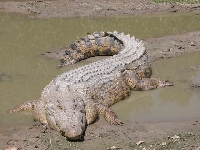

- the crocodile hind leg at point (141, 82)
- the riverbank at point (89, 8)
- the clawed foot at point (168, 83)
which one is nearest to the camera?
the crocodile hind leg at point (141, 82)

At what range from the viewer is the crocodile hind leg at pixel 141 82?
7824 millimetres

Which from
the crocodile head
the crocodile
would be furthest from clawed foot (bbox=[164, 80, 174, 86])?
the crocodile head

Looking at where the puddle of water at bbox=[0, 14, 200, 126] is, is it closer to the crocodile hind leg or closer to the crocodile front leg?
the crocodile hind leg

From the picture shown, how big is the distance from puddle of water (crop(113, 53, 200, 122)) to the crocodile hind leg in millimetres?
102

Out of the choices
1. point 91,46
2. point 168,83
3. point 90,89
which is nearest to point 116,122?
point 90,89

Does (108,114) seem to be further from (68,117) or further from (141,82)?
(141,82)

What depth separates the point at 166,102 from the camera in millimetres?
7551

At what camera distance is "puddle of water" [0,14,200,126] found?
7.67m

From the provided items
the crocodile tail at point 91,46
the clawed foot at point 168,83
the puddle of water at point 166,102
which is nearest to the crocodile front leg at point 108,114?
the puddle of water at point 166,102

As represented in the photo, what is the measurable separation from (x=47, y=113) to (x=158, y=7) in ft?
28.6

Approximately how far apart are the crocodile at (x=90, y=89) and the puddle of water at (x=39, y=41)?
27 cm

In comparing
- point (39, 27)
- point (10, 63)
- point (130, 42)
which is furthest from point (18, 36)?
point (130, 42)

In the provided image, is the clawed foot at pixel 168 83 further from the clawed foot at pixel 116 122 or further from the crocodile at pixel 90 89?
the clawed foot at pixel 116 122

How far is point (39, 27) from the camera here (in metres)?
12.3
